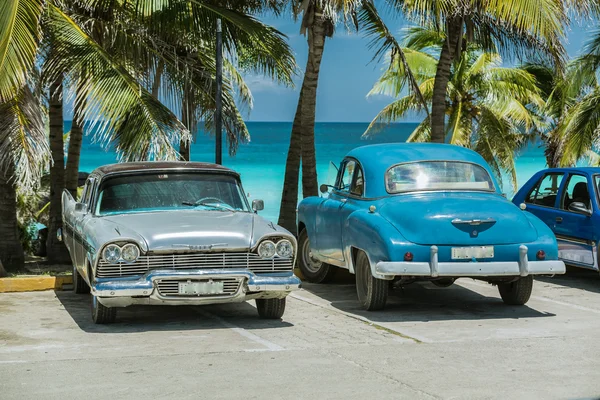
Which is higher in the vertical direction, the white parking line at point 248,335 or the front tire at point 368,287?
the front tire at point 368,287

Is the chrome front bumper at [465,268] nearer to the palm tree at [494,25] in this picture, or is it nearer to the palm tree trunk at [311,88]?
the palm tree at [494,25]

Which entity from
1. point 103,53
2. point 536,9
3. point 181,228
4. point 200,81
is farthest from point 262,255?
point 200,81

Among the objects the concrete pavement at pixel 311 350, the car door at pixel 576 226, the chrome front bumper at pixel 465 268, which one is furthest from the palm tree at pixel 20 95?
the car door at pixel 576 226

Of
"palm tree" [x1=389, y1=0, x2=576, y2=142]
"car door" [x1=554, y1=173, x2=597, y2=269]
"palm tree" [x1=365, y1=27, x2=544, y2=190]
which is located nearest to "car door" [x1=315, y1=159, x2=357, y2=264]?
"car door" [x1=554, y1=173, x2=597, y2=269]

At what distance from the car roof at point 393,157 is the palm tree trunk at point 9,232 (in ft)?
22.6

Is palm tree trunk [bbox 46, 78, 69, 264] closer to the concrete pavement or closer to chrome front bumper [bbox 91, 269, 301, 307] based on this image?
the concrete pavement

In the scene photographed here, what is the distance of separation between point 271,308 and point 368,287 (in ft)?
3.82

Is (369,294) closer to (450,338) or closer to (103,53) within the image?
(450,338)

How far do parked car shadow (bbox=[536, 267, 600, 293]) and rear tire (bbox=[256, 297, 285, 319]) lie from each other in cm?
469

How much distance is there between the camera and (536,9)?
15.8 metres

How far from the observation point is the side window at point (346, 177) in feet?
38.7

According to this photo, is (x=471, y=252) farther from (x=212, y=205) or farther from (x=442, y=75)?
(x=442, y=75)

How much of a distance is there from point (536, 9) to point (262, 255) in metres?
8.49

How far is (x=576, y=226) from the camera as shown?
1257 centimetres
